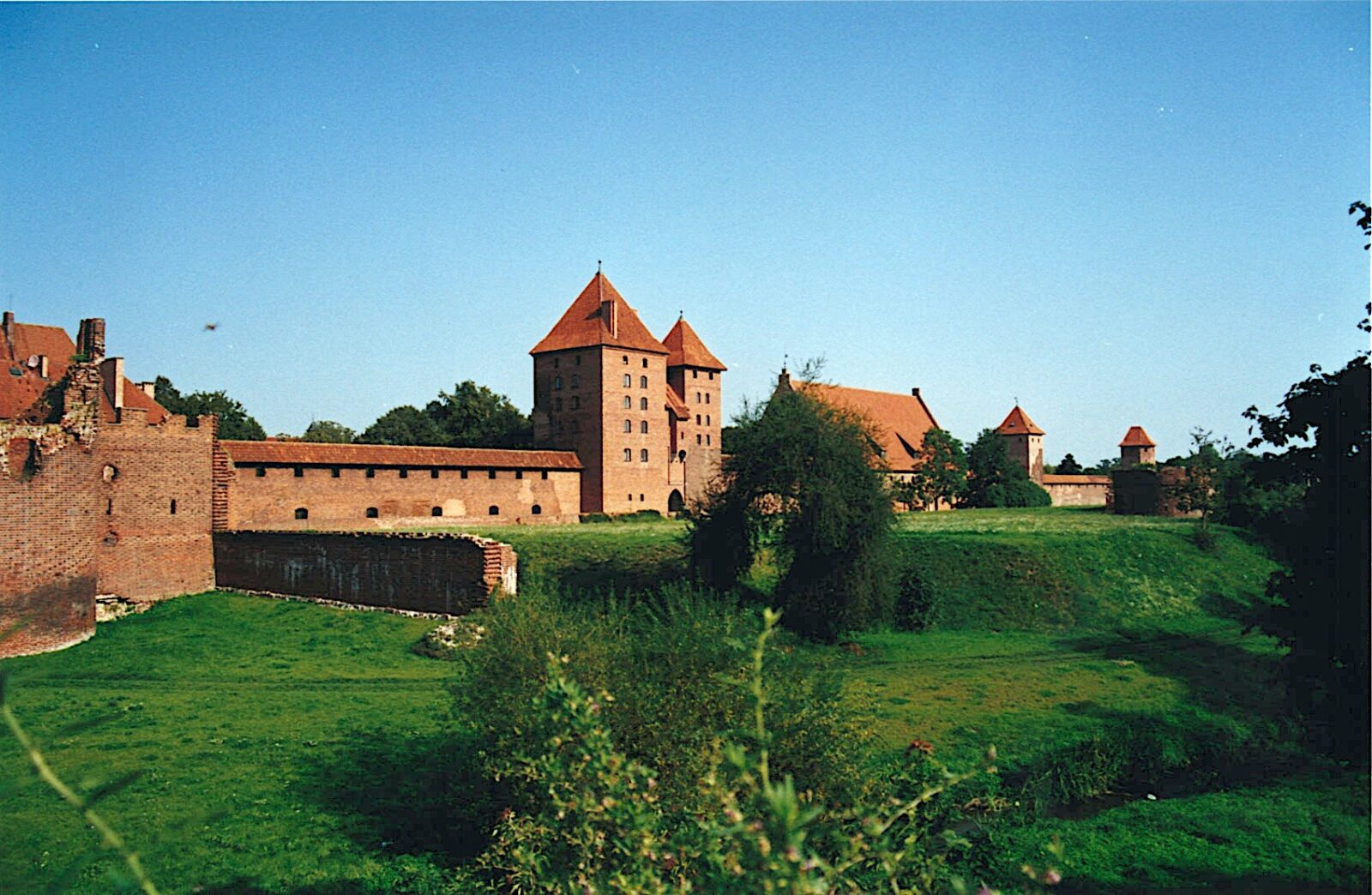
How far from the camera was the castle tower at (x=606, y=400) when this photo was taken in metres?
50.3

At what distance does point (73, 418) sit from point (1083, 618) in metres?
25.9

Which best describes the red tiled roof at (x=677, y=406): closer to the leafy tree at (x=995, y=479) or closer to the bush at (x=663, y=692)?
the leafy tree at (x=995, y=479)

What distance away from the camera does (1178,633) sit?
2669 cm

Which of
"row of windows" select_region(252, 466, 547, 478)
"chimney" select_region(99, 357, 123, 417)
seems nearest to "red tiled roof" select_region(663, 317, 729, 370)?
"row of windows" select_region(252, 466, 547, 478)

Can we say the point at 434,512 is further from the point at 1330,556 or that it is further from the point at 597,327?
the point at 1330,556

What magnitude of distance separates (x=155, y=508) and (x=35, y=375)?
1067cm

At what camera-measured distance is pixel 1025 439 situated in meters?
87.8

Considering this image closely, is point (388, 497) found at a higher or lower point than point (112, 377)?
lower

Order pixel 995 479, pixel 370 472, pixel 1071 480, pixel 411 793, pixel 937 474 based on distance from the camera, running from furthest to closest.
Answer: pixel 1071 480 < pixel 995 479 < pixel 937 474 < pixel 370 472 < pixel 411 793

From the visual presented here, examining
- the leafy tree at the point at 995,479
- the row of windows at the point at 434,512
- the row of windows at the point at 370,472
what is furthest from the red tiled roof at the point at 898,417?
the row of windows at the point at 370,472

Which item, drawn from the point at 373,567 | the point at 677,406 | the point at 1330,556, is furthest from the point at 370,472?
the point at 1330,556

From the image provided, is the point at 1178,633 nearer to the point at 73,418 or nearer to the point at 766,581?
the point at 766,581

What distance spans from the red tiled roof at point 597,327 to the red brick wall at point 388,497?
10.2 meters

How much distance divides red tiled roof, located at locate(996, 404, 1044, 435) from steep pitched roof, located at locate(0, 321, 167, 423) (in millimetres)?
70484
